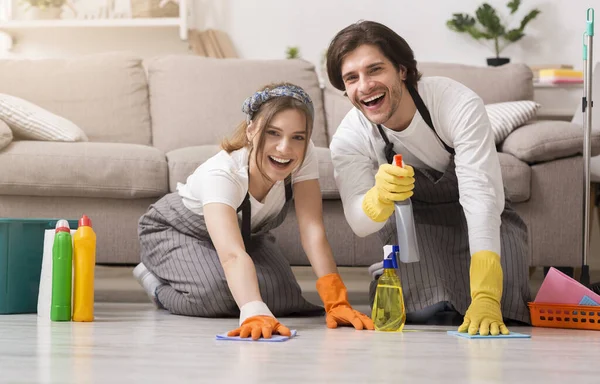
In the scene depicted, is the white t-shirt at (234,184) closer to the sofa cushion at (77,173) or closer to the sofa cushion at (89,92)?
the sofa cushion at (77,173)

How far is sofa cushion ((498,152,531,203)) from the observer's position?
2.65m

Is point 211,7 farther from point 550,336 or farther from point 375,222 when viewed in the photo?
point 550,336

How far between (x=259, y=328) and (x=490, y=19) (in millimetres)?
2661

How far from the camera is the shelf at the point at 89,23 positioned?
3924 millimetres

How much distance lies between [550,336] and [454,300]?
29cm

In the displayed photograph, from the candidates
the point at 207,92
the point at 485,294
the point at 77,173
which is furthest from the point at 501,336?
the point at 207,92

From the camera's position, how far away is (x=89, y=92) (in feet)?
Answer: 11.0

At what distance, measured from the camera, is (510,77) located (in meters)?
3.40

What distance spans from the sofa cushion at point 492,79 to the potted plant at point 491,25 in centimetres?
43

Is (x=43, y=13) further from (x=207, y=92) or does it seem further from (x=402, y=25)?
(x=402, y=25)

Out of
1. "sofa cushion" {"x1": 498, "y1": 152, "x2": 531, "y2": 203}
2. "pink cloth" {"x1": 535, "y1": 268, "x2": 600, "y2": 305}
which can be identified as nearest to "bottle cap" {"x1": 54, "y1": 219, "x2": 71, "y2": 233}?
"pink cloth" {"x1": 535, "y1": 268, "x2": 600, "y2": 305}

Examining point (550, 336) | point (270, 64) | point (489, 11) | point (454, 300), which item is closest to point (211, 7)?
point (270, 64)

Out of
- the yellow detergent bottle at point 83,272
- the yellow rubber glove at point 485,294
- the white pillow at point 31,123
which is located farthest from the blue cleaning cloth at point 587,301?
the white pillow at point 31,123

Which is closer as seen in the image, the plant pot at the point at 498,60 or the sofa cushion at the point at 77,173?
the sofa cushion at the point at 77,173
